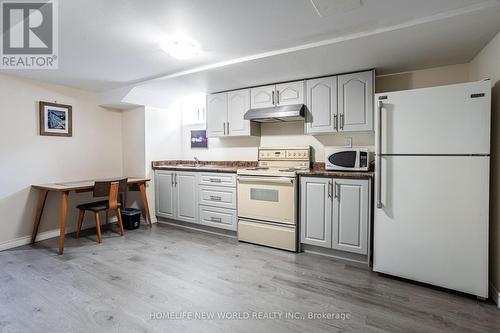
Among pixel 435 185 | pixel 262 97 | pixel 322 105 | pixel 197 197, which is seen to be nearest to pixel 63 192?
pixel 197 197

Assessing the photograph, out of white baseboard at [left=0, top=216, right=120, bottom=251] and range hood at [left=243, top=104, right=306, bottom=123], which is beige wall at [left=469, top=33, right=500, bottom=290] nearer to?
range hood at [left=243, top=104, right=306, bottom=123]

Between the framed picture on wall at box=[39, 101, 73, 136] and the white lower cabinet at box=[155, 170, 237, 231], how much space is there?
140cm

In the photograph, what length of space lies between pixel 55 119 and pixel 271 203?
3180 millimetres

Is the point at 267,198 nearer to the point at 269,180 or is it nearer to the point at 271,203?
the point at 271,203

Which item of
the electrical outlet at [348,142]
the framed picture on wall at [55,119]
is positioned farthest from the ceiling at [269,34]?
the electrical outlet at [348,142]

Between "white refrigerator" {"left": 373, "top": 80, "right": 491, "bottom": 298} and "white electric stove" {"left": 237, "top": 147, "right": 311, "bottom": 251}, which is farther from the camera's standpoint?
"white electric stove" {"left": 237, "top": 147, "right": 311, "bottom": 251}

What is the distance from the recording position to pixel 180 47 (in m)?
2.26

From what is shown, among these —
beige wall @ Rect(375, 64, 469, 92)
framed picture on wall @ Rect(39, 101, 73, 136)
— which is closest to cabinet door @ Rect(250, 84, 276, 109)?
beige wall @ Rect(375, 64, 469, 92)

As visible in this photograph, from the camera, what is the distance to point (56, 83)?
11.2 feet

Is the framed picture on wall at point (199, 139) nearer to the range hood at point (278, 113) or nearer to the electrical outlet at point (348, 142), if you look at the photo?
the range hood at point (278, 113)

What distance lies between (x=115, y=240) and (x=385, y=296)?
310cm

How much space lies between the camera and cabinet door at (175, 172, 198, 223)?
3.68m

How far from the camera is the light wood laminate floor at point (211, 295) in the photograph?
1643 mm

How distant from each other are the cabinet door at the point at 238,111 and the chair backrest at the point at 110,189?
165cm
